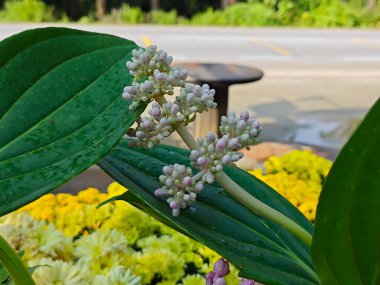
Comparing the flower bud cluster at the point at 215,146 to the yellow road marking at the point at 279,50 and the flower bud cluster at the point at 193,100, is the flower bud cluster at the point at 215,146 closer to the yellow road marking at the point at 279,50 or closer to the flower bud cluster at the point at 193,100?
the flower bud cluster at the point at 193,100

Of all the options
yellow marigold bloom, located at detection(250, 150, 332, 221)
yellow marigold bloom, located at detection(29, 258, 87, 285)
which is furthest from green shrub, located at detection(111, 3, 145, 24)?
yellow marigold bloom, located at detection(29, 258, 87, 285)

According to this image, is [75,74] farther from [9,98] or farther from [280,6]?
[280,6]

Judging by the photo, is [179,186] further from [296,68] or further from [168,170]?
[296,68]

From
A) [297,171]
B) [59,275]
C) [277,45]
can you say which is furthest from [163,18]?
[59,275]

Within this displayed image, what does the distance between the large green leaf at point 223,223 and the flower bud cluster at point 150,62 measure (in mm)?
89

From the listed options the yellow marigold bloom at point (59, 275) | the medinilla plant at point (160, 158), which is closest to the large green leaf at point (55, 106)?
the medinilla plant at point (160, 158)

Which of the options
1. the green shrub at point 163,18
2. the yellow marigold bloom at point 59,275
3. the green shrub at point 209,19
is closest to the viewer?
the yellow marigold bloom at point 59,275

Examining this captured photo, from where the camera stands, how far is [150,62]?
495mm

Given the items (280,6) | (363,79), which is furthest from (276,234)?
(280,6)

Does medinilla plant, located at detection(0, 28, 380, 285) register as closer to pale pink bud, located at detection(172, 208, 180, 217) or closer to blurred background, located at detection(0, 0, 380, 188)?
pale pink bud, located at detection(172, 208, 180, 217)

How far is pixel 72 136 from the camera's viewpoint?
0.55 metres

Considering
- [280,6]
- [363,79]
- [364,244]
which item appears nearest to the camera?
[364,244]

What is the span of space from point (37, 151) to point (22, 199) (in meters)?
0.06

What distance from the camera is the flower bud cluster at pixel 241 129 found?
493mm
